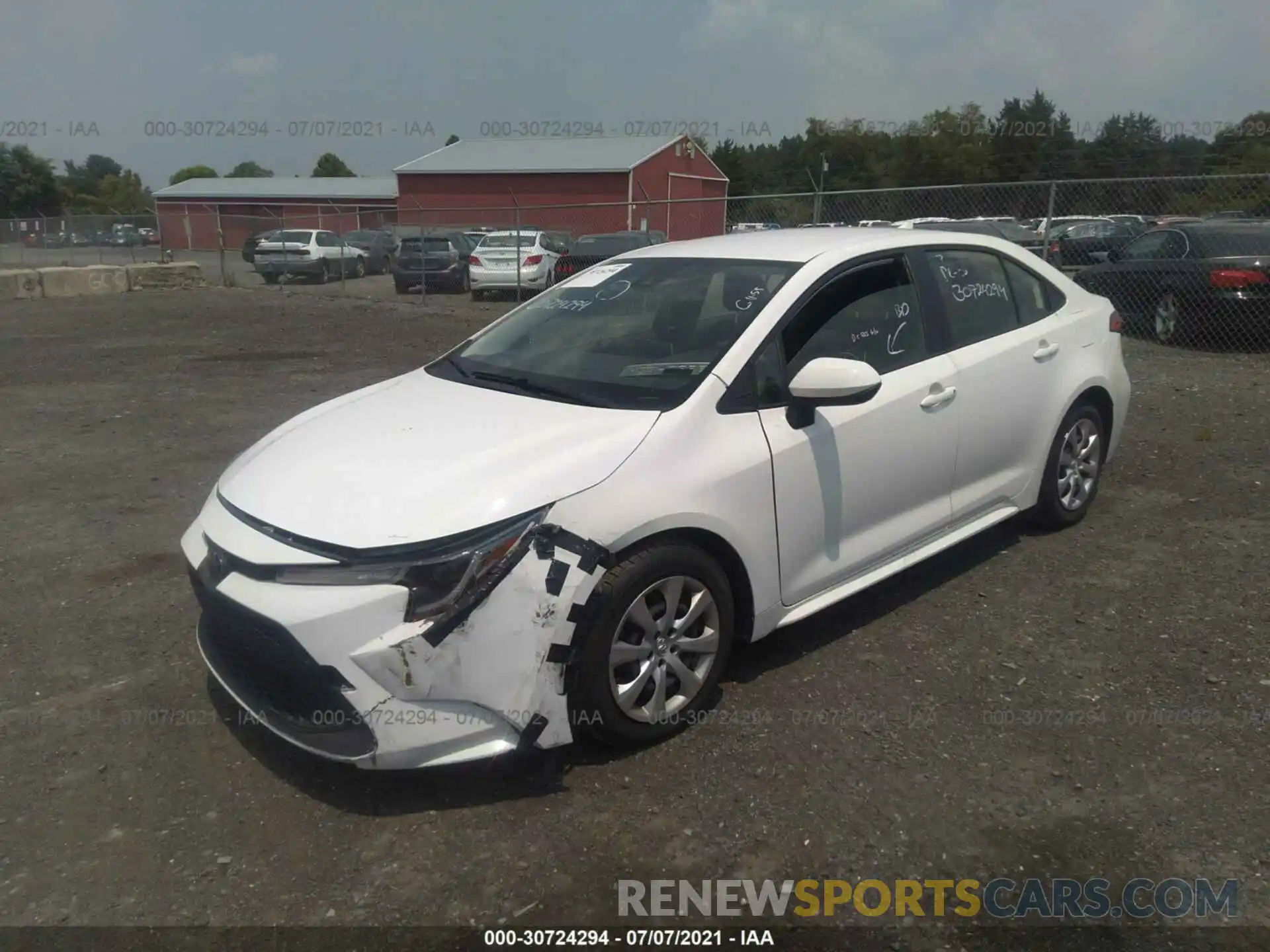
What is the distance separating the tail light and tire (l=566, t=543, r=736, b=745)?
369 inches

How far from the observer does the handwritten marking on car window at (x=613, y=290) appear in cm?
433

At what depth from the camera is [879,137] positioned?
46750 millimetres

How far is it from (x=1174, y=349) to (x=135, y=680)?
11.1 meters

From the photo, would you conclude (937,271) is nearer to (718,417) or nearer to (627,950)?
(718,417)

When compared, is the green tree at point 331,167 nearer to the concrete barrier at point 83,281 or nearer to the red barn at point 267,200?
the red barn at point 267,200

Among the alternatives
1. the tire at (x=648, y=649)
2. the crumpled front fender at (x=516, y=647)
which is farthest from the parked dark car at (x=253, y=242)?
the crumpled front fender at (x=516, y=647)

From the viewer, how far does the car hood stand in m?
2.95

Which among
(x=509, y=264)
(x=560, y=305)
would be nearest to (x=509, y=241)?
(x=509, y=264)

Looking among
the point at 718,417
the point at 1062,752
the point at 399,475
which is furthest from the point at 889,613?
the point at 399,475

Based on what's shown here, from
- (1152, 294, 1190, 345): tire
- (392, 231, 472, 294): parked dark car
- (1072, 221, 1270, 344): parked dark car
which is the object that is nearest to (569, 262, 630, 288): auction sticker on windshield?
(1072, 221, 1270, 344): parked dark car

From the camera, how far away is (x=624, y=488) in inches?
122

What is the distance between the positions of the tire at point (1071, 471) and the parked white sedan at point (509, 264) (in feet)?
48.2

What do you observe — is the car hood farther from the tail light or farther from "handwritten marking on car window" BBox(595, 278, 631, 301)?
the tail light

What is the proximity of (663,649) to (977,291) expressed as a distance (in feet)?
8.16
